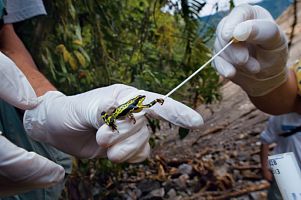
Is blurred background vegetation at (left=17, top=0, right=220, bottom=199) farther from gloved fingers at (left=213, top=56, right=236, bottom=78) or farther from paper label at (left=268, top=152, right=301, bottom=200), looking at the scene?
paper label at (left=268, top=152, right=301, bottom=200)

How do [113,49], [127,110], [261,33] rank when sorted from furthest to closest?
[113,49] < [261,33] < [127,110]

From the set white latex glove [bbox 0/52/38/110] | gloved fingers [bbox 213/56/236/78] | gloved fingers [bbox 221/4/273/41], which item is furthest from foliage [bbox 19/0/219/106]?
white latex glove [bbox 0/52/38/110]

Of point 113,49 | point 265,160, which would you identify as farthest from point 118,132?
point 265,160

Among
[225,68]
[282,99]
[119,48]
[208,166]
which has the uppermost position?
[225,68]

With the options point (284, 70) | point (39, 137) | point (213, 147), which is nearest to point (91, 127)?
point (39, 137)

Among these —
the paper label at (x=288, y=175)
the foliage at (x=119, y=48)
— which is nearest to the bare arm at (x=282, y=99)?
the foliage at (x=119, y=48)

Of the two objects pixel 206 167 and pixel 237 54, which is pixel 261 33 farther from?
pixel 206 167
